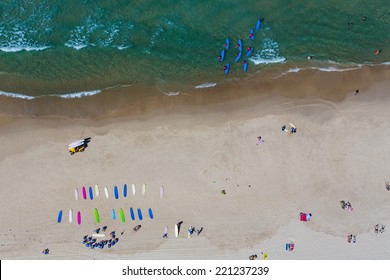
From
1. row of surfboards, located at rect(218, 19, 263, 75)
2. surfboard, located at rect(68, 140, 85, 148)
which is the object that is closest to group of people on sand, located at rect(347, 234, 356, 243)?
row of surfboards, located at rect(218, 19, 263, 75)

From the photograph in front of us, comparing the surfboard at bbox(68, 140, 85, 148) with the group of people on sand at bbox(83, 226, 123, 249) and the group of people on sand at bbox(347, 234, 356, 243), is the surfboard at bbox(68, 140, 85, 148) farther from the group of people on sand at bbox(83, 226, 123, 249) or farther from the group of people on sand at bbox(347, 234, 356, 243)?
the group of people on sand at bbox(347, 234, 356, 243)

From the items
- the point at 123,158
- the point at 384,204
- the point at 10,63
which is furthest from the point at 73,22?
the point at 384,204

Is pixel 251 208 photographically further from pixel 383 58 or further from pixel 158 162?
pixel 383 58

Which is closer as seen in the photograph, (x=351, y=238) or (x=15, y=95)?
(x=351, y=238)

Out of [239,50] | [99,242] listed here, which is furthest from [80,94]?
[239,50]

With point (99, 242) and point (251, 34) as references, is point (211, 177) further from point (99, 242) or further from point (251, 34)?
point (251, 34)

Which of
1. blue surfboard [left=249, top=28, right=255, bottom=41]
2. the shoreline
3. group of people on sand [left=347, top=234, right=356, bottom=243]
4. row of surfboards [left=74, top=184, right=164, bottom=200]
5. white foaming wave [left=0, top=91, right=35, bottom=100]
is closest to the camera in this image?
group of people on sand [left=347, top=234, right=356, bottom=243]

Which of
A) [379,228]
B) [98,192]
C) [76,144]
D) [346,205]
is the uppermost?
[76,144]
